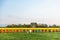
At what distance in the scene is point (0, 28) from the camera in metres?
13.3

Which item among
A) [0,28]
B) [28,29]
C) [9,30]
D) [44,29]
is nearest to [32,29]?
[28,29]

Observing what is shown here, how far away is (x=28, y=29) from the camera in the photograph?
1336 centimetres

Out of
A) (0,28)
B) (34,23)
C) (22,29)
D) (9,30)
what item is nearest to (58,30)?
(34,23)

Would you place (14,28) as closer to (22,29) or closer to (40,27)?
(22,29)

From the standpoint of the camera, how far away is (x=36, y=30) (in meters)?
13.6

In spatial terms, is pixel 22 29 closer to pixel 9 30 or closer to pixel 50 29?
pixel 9 30

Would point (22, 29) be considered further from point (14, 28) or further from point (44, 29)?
point (44, 29)

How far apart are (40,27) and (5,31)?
3.49 m

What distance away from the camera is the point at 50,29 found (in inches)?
546

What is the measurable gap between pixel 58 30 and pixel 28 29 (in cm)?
301

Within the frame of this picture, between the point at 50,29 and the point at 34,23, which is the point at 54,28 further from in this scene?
the point at 34,23

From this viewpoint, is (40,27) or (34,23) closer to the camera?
(34,23)

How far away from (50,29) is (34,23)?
6.08 feet

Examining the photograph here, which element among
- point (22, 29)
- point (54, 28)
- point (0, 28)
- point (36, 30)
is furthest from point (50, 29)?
point (0, 28)
